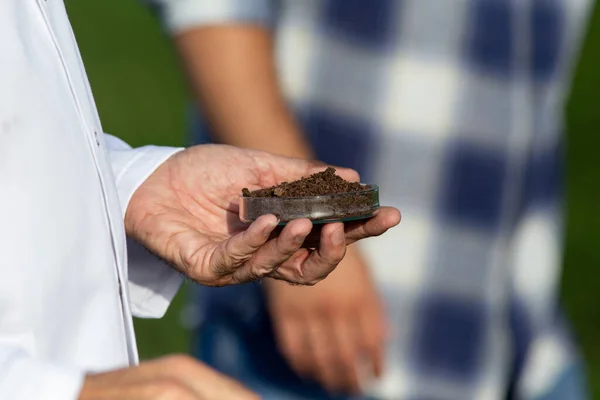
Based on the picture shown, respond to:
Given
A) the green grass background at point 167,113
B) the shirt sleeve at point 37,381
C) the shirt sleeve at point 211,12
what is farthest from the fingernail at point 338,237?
the green grass background at point 167,113

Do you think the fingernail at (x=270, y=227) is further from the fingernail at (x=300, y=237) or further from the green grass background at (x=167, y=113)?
the green grass background at (x=167, y=113)

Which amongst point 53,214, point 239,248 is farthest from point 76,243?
point 239,248

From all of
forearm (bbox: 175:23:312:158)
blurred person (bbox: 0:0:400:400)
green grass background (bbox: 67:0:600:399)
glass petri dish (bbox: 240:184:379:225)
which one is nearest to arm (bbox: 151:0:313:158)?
forearm (bbox: 175:23:312:158)

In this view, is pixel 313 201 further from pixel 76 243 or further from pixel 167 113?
pixel 167 113

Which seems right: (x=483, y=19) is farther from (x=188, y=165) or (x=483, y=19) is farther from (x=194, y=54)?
(x=188, y=165)

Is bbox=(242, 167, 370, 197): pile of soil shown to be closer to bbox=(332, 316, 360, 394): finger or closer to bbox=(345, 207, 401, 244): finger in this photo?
bbox=(345, 207, 401, 244): finger

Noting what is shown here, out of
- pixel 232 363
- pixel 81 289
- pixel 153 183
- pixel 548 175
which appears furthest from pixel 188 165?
pixel 548 175
